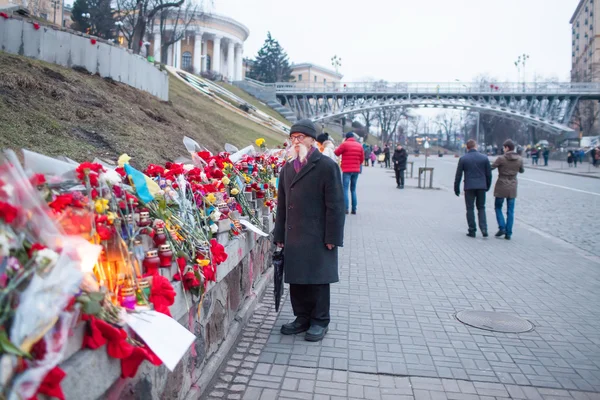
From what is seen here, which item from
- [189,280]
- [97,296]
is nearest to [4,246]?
[97,296]

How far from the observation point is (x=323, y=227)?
16.4 ft

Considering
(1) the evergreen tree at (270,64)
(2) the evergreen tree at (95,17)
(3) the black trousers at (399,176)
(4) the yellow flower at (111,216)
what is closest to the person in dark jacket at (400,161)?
(3) the black trousers at (399,176)

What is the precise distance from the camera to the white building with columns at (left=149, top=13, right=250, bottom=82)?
78.2 metres

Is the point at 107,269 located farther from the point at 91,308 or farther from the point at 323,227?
the point at 323,227

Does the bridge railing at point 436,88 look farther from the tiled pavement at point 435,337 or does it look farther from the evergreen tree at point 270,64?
the tiled pavement at point 435,337

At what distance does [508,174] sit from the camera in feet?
34.7

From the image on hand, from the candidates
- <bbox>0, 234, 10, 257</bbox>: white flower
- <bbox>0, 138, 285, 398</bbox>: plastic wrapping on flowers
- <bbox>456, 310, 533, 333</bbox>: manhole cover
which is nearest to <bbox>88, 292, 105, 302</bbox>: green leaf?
<bbox>0, 138, 285, 398</bbox>: plastic wrapping on flowers

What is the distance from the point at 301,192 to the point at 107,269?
2.34 metres

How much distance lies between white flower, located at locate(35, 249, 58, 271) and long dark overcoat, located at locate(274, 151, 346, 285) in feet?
9.37

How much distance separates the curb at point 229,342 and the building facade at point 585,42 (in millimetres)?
86517

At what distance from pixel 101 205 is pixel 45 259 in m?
0.74

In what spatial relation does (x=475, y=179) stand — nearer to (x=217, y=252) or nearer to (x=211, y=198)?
(x=211, y=198)

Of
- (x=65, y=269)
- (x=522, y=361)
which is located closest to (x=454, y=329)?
(x=522, y=361)

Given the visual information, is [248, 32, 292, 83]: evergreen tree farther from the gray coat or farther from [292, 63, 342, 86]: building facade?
the gray coat
